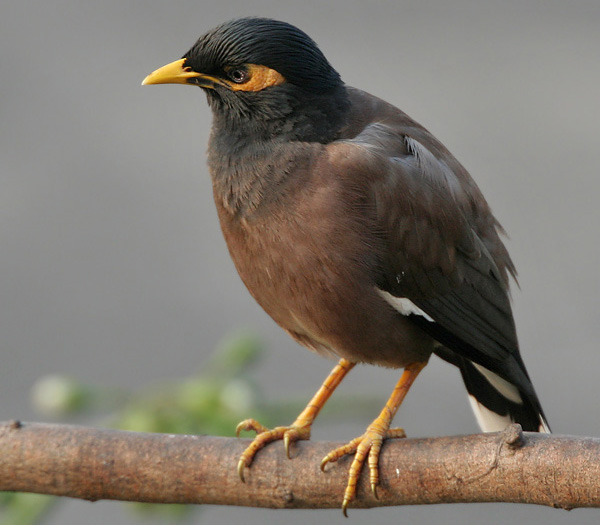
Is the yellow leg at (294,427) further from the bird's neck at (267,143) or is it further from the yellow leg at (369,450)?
the bird's neck at (267,143)

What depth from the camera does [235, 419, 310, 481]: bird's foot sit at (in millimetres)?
2418

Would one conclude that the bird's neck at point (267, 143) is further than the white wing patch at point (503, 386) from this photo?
No

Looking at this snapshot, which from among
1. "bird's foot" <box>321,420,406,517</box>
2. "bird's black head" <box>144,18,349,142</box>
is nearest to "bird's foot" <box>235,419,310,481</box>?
"bird's foot" <box>321,420,406,517</box>

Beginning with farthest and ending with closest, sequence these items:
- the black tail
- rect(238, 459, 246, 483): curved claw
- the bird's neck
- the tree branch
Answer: the black tail
the bird's neck
rect(238, 459, 246, 483): curved claw
the tree branch

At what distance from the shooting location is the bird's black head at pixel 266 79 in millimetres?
2492

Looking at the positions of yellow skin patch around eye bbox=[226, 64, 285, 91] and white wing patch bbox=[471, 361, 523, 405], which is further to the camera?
white wing patch bbox=[471, 361, 523, 405]

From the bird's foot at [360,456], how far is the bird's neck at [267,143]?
69cm

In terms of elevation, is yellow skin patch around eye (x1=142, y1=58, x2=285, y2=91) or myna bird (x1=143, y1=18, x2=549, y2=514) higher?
yellow skin patch around eye (x1=142, y1=58, x2=285, y2=91)

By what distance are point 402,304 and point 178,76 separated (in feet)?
2.92

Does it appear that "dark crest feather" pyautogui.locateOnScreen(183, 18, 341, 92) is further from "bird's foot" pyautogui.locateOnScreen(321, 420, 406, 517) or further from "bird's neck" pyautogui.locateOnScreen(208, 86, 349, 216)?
"bird's foot" pyautogui.locateOnScreen(321, 420, 406, 517)

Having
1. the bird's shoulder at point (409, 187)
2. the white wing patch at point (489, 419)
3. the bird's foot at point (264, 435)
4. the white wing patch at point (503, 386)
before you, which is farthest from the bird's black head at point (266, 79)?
the white wing patch at point (489, 419)

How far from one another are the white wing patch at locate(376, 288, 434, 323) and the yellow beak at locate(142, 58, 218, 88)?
76 cm

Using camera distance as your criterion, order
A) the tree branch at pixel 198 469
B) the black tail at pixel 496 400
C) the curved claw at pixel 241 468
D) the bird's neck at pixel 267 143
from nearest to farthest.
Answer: the tree branch at pixel 198 469 → the curved claw at pixel 241 468 → the bird's neck at pixel 267 143 → the black tail at pixel 496 400

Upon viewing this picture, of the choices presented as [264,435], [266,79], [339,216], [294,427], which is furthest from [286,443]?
[266,79]
